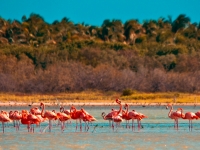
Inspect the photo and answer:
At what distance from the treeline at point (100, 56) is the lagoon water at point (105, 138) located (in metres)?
31.7

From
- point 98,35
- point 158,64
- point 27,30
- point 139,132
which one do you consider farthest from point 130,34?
point 139,132

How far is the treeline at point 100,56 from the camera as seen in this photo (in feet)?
204

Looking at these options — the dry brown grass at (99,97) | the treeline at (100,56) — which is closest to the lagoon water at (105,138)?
the dry brown grass at (99,97)

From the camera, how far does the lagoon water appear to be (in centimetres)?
2236

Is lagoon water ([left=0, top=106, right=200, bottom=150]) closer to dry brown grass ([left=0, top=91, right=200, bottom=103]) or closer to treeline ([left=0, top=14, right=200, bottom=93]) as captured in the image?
dry brown grass ([left=0, top=91, right=200, bottom=103])

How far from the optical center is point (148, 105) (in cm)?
4847

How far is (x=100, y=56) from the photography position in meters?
75.4

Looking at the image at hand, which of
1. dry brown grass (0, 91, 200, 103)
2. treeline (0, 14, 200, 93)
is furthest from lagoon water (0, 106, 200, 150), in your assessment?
treeline (0, 14, 200, 93)

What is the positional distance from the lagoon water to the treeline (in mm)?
31695

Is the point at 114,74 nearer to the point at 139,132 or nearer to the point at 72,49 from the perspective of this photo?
the point at 72,49

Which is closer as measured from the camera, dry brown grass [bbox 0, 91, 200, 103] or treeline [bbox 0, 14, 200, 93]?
dry brown grass [bbox 0, 91, 200, 103]

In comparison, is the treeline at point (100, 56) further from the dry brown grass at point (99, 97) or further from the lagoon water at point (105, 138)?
the lagoon water at point (105, 138)

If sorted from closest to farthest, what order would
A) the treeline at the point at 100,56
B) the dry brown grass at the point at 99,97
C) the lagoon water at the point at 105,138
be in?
the lagoon water at the point at 105,138 < the dry brown grass at the point at 99,97 < the treeline at the point at 100,56

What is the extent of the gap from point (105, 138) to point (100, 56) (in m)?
50.8
